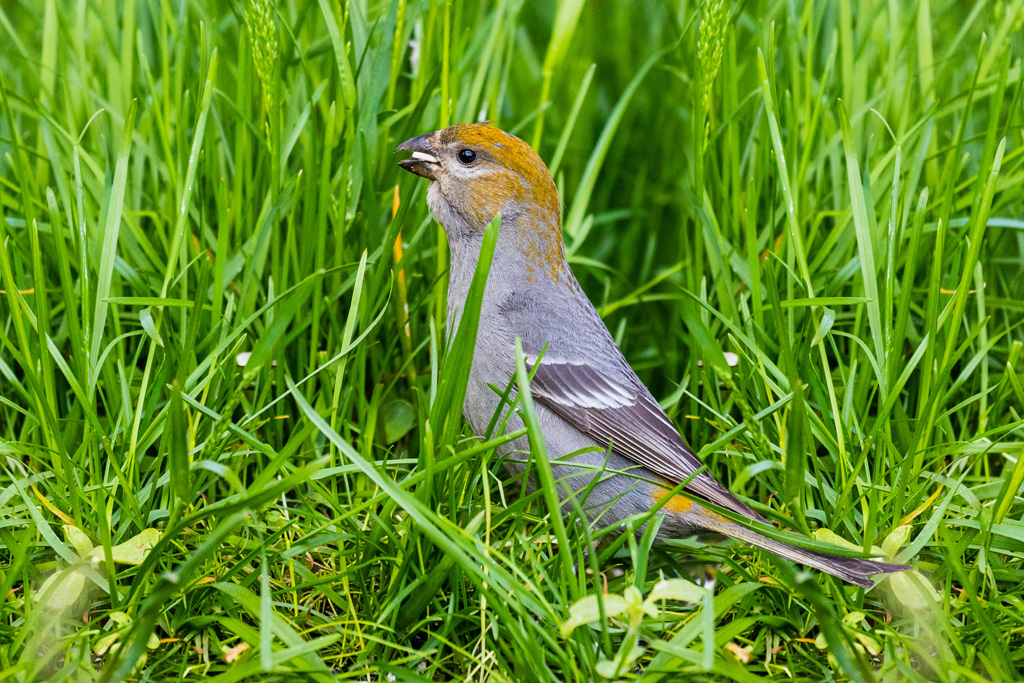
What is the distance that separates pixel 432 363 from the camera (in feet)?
11.6

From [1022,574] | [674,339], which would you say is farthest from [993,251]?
[1022,574]

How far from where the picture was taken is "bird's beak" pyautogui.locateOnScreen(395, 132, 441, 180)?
148 inches

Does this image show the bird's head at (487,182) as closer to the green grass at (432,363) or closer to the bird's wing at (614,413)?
the green grass at (432,363)

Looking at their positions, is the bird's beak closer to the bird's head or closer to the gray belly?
the bird's head

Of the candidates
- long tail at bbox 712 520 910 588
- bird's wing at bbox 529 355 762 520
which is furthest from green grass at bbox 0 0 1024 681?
bird's wing at bbox 529 355 762 520

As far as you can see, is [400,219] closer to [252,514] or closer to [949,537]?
[252,514]

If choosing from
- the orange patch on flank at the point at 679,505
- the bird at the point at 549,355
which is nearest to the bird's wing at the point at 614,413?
the bird at the point at 549,355

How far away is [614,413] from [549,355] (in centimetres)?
35

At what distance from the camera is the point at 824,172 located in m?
4.57

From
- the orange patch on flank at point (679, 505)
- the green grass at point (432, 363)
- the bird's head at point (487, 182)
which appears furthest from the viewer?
the bird's head at point (487, 182)

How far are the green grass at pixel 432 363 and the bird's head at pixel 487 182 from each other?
0.17 metres

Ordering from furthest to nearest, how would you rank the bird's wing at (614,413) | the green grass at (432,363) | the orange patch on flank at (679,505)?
the bird's wing at (614,413)
the orange patch on flank at (679,505)
the green grass at (432,363)

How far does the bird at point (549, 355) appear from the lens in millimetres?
3256

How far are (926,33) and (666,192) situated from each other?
5.31ft
